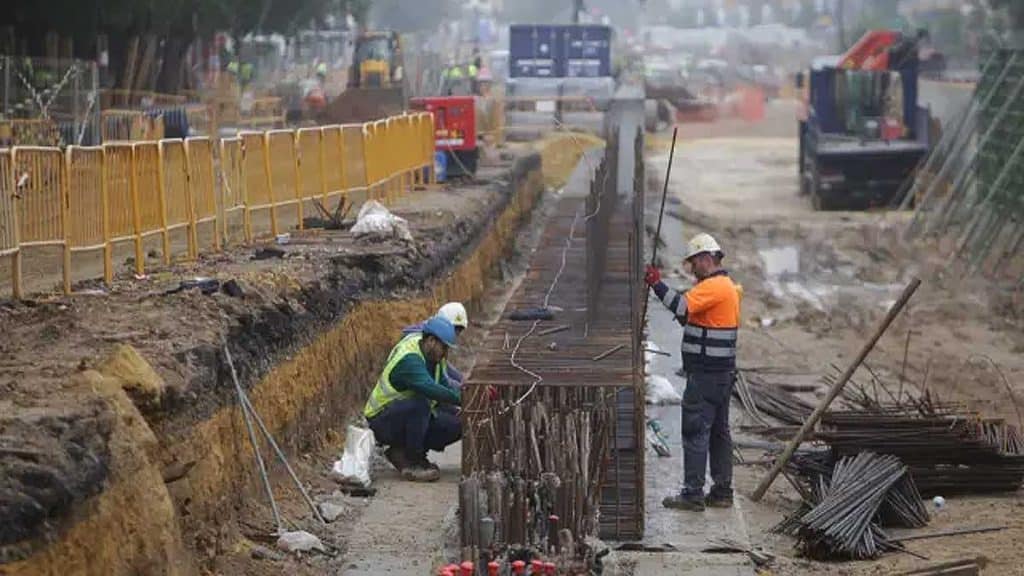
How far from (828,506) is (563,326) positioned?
258cm

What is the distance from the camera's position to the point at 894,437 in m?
11.9

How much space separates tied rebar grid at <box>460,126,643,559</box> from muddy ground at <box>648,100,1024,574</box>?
3.60 ft

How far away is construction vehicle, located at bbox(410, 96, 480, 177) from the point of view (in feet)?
92.5

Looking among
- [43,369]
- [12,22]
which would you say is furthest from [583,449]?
[12,22]

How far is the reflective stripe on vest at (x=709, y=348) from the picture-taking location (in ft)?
36.6

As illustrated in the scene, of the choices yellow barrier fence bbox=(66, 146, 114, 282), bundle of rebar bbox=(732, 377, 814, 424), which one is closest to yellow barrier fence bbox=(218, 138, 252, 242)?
yellow barrier fence bbox=(66, 146, 114, 282)

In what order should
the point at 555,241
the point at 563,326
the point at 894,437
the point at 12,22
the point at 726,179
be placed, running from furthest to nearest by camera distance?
1. the point at 726,179
2. the point at 12,22
3. the point at 555,241
4. the point at 563,326
5. the point at 894,437

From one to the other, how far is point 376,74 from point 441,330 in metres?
35.4

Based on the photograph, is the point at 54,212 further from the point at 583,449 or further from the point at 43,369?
the point at 583,449

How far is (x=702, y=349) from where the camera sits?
11195 millimetres

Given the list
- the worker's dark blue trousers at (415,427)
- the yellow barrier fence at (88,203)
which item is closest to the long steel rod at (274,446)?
the worker's dark blue trousers at (415,427)

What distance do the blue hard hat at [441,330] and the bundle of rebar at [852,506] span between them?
2.49m

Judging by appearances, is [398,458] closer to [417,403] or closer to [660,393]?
[417,403]

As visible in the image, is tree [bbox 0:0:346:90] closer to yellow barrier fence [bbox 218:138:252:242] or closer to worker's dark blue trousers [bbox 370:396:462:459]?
yellow barrier fence [bbox 218:138:252:242]
